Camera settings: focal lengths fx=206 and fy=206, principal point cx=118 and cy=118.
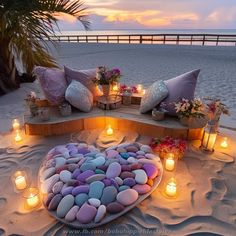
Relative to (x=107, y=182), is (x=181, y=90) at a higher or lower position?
higher

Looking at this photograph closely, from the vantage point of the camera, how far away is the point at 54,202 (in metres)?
1.73

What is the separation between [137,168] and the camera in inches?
81.0

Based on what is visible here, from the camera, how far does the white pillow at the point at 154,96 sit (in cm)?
288

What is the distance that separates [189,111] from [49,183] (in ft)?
6.07

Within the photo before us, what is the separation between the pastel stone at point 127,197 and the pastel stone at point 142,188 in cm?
5

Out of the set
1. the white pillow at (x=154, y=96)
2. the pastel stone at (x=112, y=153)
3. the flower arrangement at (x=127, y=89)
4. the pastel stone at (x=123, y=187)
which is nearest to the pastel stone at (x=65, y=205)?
the pastel stone at (x=123, y=187)

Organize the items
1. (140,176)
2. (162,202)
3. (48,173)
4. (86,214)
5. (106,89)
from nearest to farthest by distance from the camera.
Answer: (86,214) → (162,202) → (140,176) → (48,173) → (106,89)

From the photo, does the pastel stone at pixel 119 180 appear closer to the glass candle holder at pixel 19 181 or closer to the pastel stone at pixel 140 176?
the pastel stone at pixel 140 176

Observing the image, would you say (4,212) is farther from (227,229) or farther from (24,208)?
(227,229)

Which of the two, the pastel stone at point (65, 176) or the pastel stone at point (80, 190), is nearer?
the pastel stone at point (80, 190)

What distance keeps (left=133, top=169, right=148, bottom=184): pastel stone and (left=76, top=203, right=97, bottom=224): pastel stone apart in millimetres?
483

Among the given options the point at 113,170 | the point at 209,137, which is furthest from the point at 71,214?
the point at 209,137

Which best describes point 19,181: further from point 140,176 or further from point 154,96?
point 154,96

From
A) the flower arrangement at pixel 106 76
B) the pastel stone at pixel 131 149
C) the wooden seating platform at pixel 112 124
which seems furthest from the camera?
the flower arrangement at pixel 106 76
